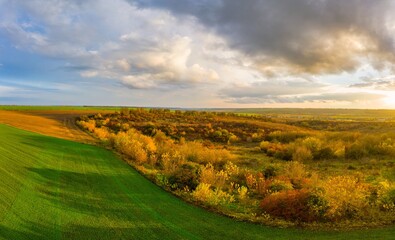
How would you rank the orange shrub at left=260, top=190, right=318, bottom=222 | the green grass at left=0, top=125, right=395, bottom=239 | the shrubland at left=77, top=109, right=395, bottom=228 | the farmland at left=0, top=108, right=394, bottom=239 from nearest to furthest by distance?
1. the green grass at left=0, top=125, right=395, bottom=239
2. the farmland at left=0, top=108, right=394, bottom=239
3. the orange shrub at left=260, top=190, right=318, bottom=222
4. the shrubland at left=77, top=109, right=395, bottom=228

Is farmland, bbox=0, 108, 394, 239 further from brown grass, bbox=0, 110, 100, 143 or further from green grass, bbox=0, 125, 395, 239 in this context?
brown grass, bbox=0, 110, 100, 143

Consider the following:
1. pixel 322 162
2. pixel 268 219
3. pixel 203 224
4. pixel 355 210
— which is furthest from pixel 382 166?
pixel 203 224

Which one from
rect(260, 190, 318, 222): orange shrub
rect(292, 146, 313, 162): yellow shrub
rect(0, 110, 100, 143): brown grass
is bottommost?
rect(292, 146, 313, 162): yellow shrub

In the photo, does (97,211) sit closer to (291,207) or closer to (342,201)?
(291,207)

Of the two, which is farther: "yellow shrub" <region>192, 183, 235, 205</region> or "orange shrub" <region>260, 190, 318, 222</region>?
"yellow shrub" <region>192, 183, 235, 205</region>

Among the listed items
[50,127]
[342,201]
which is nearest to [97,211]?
[342,201]

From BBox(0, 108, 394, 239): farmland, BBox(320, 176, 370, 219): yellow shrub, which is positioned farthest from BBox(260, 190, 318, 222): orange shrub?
BBox(320, 176, 370, 219): yellow shrub

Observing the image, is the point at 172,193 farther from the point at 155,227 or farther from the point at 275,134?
the point at 275,134

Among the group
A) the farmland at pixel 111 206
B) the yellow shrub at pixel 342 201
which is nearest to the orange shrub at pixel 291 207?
the farmland at pixel 111 206
